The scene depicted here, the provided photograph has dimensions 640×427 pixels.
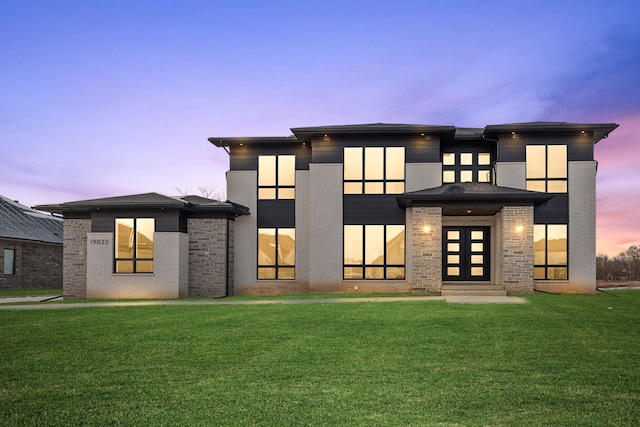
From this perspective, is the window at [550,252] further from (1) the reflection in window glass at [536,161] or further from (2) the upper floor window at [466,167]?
(2) the upper floor window at [466,167]

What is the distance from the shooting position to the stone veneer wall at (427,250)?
1659 centimetres

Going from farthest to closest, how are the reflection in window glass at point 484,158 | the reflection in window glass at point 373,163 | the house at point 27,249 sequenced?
1. the house at point 27,249
2. the reflection in window glass at point 484,158
3. the reflection in window glass at point 373,163

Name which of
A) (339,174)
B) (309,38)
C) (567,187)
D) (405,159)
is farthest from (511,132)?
(309,38)

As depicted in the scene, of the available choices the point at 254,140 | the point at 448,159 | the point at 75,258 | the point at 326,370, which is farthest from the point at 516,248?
the point at 75,258

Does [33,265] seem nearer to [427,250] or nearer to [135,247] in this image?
[135,247]

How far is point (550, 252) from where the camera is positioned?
18281 millimetres

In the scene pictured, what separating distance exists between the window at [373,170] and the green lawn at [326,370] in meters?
8.93

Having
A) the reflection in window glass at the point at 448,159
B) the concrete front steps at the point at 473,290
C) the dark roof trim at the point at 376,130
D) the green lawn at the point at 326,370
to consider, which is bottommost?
the concrete front steps at the point at 473,290

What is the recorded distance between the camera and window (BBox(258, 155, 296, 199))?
19719 millimetres

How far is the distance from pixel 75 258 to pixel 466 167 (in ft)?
55.9

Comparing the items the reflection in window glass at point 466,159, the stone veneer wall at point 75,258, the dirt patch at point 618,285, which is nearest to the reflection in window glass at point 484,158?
the reflection in window glass at point 466,159

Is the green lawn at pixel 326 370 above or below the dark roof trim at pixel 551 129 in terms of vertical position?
below

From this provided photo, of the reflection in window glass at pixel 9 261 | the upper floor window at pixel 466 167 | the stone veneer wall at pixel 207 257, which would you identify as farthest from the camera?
the reflection in window glass at pixel 9 261

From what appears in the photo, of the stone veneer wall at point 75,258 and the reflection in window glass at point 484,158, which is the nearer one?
the stone veneer wall at point 75,258
